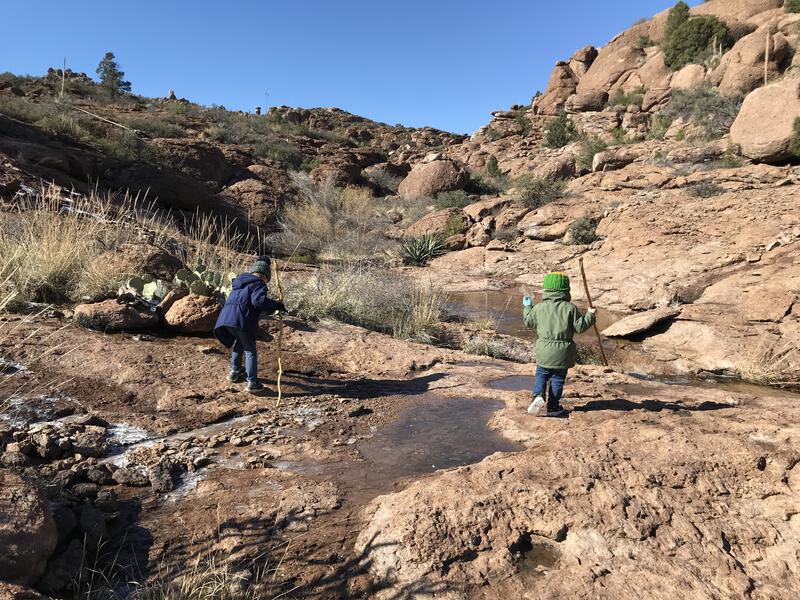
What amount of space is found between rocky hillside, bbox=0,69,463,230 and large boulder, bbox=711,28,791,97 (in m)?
19.3

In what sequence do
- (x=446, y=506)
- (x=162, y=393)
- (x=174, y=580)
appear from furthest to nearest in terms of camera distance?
(x=162, y=393) < (x=446, y=506) < (x=174, y=580)

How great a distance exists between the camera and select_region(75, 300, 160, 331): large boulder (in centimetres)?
586

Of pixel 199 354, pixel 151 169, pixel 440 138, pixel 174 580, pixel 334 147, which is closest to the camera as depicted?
pixel 174 580

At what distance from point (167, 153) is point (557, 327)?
65.8ft

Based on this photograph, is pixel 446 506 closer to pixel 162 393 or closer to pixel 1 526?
pixel 1 526

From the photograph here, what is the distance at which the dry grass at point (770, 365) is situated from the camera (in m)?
6.63

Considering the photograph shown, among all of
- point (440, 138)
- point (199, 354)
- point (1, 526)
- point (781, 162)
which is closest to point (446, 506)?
point (1, 526)

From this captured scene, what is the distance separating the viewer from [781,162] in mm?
17219

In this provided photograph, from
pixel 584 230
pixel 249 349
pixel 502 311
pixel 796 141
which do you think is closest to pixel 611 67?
pixel 796 141

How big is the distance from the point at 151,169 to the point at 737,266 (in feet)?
56.2

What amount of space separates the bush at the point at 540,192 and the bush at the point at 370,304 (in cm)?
1330

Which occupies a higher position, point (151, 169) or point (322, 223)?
point (151, 169)

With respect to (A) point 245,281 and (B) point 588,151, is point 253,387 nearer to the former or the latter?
(A) point 245,281

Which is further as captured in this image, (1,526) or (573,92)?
(573,92)
